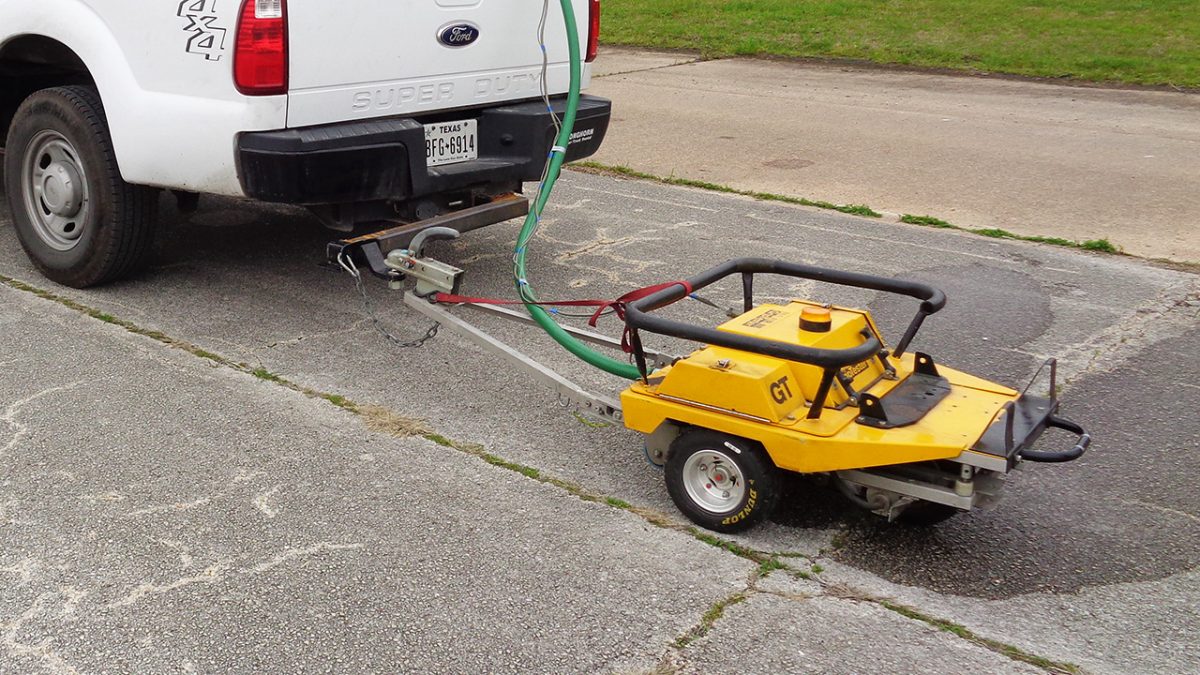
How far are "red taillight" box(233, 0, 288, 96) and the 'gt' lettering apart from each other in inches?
95.6

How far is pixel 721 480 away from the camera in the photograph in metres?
3.59

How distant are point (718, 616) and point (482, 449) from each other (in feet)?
4.14

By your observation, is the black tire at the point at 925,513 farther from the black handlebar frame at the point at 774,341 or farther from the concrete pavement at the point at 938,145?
the concrete pavement at the point at 938,145

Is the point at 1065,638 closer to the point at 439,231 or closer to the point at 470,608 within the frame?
the point at 470,608

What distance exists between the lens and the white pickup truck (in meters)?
4.76

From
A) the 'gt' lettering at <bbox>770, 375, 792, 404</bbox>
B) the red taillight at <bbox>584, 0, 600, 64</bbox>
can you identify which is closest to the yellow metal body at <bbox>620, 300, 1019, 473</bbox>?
the 'gt' lettering at <bbox>770, 375, 792, 404</bbox>

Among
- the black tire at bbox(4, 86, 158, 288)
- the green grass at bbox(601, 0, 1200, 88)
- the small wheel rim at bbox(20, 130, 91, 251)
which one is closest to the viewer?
the black tire at bbox(4, 86, 158, 288)

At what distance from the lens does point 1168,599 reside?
3285mm

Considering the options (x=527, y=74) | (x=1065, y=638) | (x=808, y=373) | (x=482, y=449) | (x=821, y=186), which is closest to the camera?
(x=1065, y=638)

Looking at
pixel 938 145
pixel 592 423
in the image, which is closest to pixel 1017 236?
pixel 938 145

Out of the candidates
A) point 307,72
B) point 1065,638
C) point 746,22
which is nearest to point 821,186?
point 307,72

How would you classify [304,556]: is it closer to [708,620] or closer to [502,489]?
[502,489]

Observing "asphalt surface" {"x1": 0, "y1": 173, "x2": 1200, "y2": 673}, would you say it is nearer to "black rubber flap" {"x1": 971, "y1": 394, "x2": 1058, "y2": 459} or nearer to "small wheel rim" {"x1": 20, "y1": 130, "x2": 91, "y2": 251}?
"small wheel rim" {"x1": 20, "y1": 130, "x2": 91, "y2": 251}

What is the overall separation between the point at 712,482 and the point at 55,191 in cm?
359
